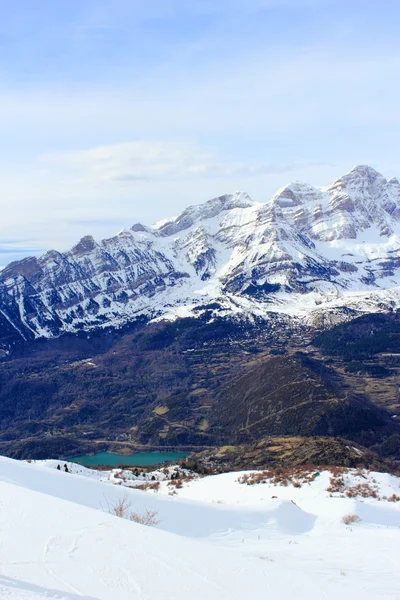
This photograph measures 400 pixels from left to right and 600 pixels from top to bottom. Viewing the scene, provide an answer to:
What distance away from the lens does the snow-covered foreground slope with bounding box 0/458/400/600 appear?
11078 mm

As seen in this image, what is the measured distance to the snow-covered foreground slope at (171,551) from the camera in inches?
436

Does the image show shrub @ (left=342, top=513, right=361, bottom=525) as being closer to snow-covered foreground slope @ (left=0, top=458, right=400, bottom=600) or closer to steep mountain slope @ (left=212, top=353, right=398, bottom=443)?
snow-covered foreground slope @ (left=0, top=458, right=400, bottom=600)

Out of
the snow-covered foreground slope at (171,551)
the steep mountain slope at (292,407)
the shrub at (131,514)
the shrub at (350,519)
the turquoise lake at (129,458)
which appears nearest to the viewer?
the snow-covered foreground slope at (171,551)

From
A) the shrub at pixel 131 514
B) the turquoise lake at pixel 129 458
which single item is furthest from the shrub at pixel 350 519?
the turquoise lake at pixel 129 458

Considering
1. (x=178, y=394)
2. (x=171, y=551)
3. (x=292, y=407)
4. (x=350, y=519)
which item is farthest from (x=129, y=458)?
(x=171, y=551)

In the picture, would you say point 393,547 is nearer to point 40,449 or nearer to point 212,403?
point 40,449

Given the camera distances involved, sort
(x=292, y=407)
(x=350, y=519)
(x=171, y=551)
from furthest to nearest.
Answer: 1. (x=292, y=407)
2. (x=350, y=519)
3. (x=171, y=551)

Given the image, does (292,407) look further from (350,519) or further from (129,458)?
(350,519)

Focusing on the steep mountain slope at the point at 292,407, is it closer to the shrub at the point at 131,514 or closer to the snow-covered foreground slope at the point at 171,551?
the snow-covered foreground slope at the point at 171,551

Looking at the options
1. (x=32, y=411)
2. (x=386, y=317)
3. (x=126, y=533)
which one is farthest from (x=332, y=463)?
(x=386, y=317)

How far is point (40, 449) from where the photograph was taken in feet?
314

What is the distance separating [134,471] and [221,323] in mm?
137288

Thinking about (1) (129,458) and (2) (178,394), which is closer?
(1) (129,458)

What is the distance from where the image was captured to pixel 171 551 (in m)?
13.1
